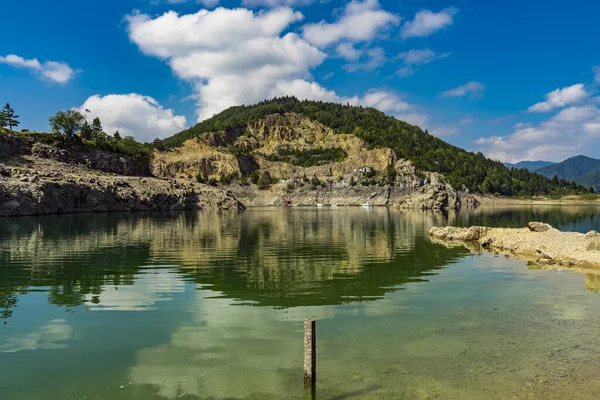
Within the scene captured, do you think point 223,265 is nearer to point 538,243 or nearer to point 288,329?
point 288,329

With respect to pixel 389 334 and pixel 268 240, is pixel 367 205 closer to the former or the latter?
pixel 268 240

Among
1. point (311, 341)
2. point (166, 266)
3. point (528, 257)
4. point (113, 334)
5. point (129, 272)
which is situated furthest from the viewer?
point (528, 257)

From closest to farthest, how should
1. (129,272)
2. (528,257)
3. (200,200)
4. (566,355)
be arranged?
(566,355)
(129,272)
(528,257)
(200,200)

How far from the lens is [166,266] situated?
28734mm

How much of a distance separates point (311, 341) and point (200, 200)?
12572cm

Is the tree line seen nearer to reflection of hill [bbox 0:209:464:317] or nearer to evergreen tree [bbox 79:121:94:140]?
evergreen tree [bbox 79:121:94:140]

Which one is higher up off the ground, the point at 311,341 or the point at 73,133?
the point at 73,133

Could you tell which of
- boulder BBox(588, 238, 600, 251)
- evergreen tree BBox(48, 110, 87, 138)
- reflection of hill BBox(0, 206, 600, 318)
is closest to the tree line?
evergreen tree BBox(48, 110, 87, 138)

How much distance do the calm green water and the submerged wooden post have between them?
0.94ft

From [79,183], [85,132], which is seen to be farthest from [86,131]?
[79,183]

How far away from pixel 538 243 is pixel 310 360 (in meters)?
32.0

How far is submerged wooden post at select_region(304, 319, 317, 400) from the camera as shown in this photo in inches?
407

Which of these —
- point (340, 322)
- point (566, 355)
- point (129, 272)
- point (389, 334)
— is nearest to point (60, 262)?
point (129, 272)

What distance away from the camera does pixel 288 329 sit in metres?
15.4
